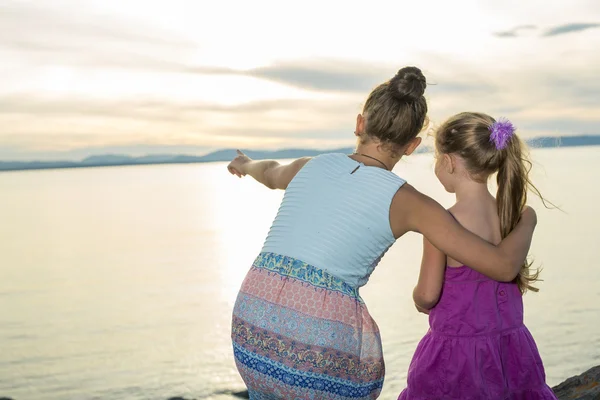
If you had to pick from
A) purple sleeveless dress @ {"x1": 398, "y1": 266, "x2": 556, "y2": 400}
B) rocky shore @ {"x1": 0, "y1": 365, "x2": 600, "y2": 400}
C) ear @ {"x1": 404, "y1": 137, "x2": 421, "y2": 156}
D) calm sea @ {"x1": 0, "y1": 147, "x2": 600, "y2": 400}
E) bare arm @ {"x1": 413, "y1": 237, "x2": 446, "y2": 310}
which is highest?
ear @ {"x1": 404, "y1": 137, "x2": 421, "y2": 156}

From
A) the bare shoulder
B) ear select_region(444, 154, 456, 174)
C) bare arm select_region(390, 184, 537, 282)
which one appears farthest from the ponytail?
the bare shoulder

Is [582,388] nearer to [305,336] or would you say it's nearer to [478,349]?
[478,349]

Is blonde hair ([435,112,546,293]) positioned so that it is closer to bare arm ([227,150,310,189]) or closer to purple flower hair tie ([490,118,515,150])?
purple flower hair tie ([490,118,515,150])

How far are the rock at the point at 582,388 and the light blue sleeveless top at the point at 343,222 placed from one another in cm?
208

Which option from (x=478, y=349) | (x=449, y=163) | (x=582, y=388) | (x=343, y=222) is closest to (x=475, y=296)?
(x=478, y=349)

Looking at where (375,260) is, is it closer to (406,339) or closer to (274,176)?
(274,176)

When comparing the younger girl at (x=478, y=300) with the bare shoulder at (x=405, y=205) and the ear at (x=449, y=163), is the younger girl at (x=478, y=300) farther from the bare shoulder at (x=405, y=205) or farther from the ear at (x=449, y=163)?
the bare shoulder at (x=405, y=205)

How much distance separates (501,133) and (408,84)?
0.68 metres

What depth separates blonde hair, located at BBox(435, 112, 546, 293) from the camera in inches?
123

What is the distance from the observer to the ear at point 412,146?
8.87ft

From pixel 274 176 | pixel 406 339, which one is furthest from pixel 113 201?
pixel 274 176

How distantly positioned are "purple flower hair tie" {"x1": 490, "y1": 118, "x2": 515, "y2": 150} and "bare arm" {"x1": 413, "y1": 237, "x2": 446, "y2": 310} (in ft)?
1.97

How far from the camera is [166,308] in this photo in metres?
13.8

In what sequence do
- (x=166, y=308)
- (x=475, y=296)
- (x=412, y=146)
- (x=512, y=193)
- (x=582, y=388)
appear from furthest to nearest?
(x=166, y=308) < (x=582, y=388) < (x=512, y=193) < (x=475, y=296) < (x=412, y=146)
